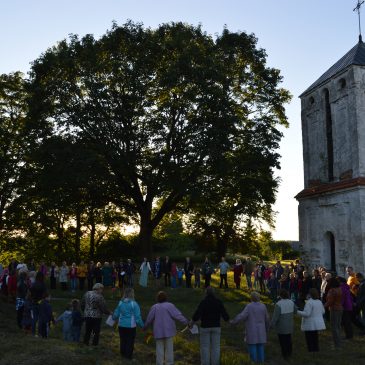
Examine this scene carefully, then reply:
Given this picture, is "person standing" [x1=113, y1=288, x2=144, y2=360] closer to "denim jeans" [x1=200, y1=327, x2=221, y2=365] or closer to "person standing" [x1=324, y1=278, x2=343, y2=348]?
"denim jeans" [x1=200, y1=327, x2=221, y2=365]

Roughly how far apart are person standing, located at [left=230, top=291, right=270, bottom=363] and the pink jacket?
4.32ft

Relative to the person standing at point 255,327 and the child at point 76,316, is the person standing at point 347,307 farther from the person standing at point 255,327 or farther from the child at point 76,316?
the child at point 76,316

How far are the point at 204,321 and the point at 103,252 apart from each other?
35.4 meters

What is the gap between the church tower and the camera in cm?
2333

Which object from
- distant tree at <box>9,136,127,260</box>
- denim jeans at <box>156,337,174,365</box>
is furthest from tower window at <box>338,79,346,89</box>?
denim jeans at <box>156,337,174,365</box>

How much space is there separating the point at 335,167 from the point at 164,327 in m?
18.8

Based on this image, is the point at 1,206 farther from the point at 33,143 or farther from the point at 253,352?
the point at 253,352

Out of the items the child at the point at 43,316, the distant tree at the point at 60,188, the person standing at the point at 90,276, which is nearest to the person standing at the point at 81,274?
the person standing at the point at 90,276

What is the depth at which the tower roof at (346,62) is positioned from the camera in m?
24.3

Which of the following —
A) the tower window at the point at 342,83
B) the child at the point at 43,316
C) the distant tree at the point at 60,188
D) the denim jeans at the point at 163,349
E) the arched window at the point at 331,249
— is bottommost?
the denim jeans at the point at 163,349

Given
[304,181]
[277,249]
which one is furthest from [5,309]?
[277,249]

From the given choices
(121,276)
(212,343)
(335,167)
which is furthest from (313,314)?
(335,167)

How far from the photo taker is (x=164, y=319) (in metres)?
8.97

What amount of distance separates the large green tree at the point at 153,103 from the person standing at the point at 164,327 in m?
15.8
